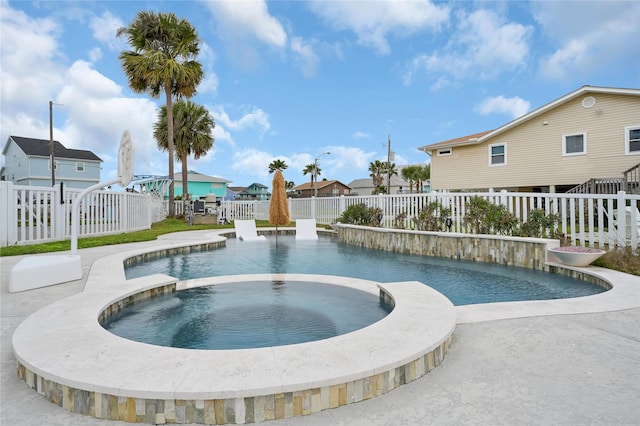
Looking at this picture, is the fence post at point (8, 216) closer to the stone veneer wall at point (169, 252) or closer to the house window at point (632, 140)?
the stone veneer wall at point (169, 252)

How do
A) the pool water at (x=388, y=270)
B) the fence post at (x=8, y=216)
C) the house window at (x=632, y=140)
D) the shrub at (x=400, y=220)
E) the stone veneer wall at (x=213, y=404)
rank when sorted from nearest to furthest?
the stone veneer wall at (x=213, y=404), the pool water at (x=388, y=270), the fence post at (x=8, y=216), the shrub at (x=400, y=220), the house window at (x=632, y=140)

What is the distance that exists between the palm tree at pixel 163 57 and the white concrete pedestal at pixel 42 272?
1697 centimetres

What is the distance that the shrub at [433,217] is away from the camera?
10.7 metres

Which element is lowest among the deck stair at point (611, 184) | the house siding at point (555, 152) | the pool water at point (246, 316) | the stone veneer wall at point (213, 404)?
the pool water at point (246, 316)

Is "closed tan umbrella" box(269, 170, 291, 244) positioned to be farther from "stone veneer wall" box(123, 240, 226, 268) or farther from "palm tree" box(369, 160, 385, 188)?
"palm tree" box(369, 160, 385, 188)

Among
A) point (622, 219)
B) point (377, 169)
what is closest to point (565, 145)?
point (622, 219)

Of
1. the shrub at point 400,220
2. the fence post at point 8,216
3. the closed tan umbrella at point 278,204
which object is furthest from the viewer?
the closed tan umbrella at point 278,204

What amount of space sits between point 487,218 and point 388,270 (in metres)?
3.57

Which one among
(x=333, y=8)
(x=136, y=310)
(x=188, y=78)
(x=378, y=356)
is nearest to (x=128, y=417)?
(x=378, y=356)

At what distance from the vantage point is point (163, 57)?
2125cm

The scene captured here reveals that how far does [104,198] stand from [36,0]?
20.8 ft

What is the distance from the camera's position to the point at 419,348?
103 inches

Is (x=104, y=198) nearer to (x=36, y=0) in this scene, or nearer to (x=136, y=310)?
(x=36, y=0)

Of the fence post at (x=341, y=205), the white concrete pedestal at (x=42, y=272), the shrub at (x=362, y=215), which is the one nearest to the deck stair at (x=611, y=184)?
the shrub at (x=362, y=215)
